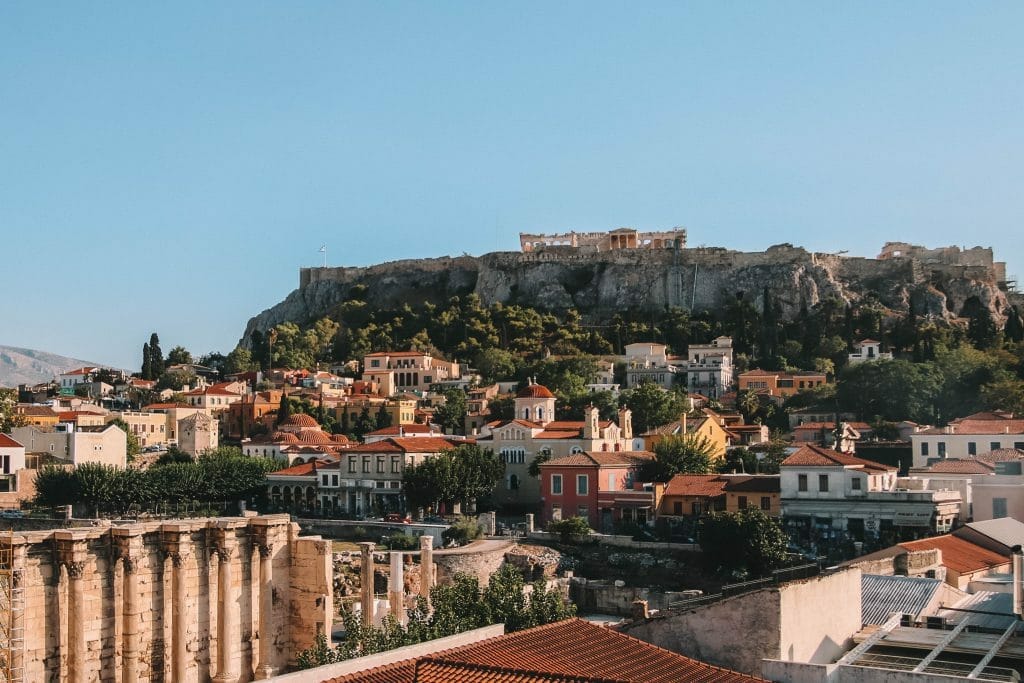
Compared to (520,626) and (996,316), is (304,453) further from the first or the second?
(996,316)

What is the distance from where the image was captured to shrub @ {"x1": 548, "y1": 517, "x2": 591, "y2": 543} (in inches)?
2542

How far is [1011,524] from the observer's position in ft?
153

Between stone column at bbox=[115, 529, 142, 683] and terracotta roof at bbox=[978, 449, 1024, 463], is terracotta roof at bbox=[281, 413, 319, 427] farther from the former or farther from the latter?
stone column at bbox=[115, 529, 142, 683]

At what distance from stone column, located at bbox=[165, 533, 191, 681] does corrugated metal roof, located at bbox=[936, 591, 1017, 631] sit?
48.5 ft

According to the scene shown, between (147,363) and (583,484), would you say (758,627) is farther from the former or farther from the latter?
(147,363)

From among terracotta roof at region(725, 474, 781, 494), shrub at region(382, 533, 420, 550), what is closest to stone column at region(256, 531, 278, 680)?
shrub at region(382, 533, 420, 550)

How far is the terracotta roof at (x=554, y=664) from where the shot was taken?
15.5 m

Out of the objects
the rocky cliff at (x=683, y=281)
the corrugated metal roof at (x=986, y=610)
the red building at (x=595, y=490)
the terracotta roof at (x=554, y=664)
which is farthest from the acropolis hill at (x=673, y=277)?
the terracotta roof at (x=554, y=664)

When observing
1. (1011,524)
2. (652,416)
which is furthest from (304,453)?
(1011,524)

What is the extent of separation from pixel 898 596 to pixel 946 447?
48.4 meters

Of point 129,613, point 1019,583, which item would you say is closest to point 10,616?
point 129,613

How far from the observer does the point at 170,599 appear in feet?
85.9

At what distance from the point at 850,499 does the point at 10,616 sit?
1696 inches

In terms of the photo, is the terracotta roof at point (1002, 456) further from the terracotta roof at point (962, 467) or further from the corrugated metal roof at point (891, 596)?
the corrugated metal roof at point (891, 596)
